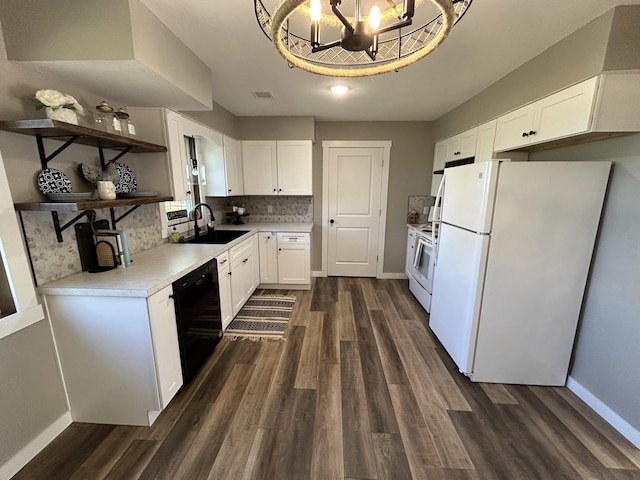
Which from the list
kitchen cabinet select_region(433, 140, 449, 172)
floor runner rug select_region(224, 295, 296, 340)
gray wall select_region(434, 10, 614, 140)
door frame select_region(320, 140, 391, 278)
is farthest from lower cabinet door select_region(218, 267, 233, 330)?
kitchen cabinet select_region(433, 140, 449, 172)

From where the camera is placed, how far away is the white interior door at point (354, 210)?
157 inches

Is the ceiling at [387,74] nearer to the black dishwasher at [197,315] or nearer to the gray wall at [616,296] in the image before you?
the gray wall at [616,296]

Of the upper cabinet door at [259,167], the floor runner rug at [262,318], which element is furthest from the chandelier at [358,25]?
the upper cabinet door at [259,167]

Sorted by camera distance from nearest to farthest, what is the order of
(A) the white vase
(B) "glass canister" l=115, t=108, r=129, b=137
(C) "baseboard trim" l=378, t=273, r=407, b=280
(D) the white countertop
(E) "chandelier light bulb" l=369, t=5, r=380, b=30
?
(E) "chandelier light bulb" l=369, t=5, r=380, b=30, (A) the white vase, (D) the white countertop, (B) "glass canister" l=115, t=108, r=129, b=137, (C) "baseboard trim" l=378, t=273, r=407, b=280

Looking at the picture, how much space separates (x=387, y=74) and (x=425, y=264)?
2.08 meters

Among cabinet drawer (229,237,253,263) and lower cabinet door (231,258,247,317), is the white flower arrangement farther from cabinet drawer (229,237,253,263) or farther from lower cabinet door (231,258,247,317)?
lower cabinet door (231,258,247,317)

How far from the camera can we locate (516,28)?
1.60 metres

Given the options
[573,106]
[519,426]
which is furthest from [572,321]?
[573,106]

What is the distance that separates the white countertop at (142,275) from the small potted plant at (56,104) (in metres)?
0.90

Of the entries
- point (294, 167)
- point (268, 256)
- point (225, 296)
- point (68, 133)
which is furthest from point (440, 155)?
point (68, 133)

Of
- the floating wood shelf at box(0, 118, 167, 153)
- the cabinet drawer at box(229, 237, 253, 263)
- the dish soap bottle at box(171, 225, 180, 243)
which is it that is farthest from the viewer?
the cabinet drawer at box(229, 237, 253, 263)

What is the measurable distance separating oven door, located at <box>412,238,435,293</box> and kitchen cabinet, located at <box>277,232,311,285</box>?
1431 millimetres

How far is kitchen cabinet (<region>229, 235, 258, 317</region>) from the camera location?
9.05 ft

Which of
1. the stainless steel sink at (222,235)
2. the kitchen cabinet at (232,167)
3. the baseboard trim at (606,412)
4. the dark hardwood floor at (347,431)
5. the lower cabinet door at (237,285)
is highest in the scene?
the kitchen cabinet at (232,167)
